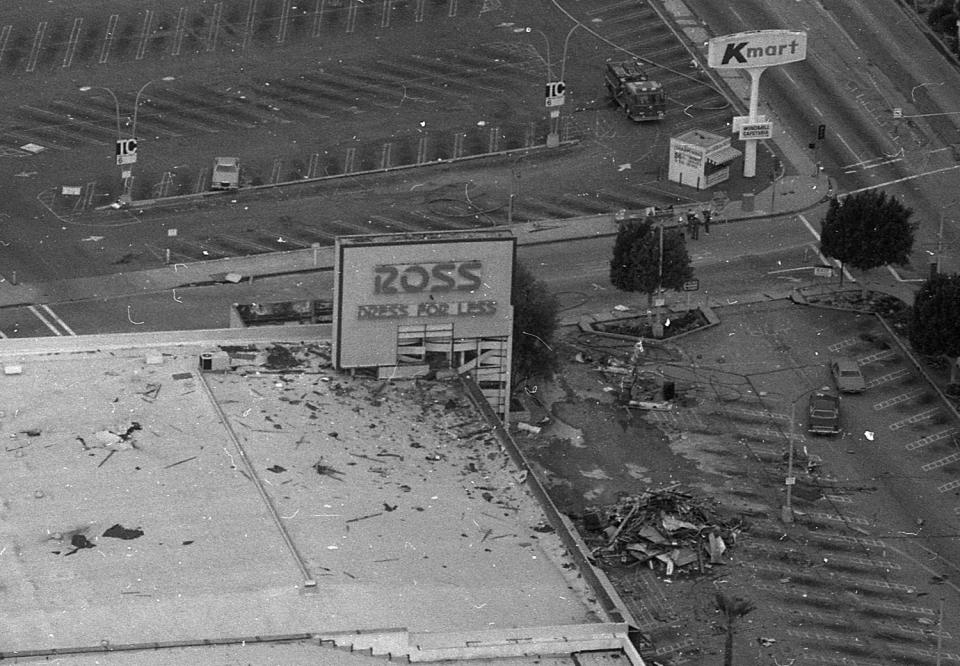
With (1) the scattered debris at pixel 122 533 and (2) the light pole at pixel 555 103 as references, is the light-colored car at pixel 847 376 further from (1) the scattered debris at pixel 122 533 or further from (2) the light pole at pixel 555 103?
(1) the scattered debris at pixel 122 533

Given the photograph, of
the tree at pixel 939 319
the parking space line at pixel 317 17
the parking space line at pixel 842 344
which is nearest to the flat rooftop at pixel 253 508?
the tree at pixel 939 319

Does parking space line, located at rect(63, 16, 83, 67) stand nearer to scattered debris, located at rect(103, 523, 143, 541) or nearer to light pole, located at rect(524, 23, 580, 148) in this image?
light pole, located at rect(524, 23, 580, 148)

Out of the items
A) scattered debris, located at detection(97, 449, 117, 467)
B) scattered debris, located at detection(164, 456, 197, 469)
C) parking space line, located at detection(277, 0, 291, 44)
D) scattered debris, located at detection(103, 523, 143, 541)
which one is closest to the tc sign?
parking space line, located at detection(277, 0, 291, 44)

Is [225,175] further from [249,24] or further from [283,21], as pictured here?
[283,21]

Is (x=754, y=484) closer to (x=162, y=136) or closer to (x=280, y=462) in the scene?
(x=280, y=462)

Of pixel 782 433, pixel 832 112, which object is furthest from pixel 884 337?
pixel 832 112
